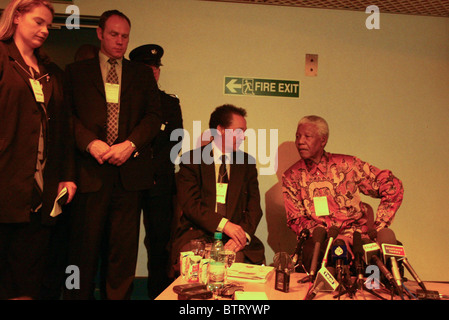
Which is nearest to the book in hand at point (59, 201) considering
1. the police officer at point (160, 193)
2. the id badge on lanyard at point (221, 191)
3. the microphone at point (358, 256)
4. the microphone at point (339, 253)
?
the police officer at point (160, 193)

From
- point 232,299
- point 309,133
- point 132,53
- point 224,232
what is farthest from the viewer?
point 132,53

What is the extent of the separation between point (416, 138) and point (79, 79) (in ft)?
10.6

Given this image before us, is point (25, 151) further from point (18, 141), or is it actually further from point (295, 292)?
point (295, 292)

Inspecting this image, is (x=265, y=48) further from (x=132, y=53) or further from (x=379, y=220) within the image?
(x=379, y=220)

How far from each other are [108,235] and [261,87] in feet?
6.84

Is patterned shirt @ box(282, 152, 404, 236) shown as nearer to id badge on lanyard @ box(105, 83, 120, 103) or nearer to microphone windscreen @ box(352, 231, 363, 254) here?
microphone windscreen @ box(352, 231, 363, 254)

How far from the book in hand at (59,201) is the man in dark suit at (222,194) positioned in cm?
89

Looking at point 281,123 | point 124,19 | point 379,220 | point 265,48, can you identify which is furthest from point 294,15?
point 379,220

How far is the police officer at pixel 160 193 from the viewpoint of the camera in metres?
3.31

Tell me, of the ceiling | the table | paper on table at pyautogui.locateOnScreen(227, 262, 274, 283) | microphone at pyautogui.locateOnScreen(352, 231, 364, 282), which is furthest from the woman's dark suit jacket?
the ceiling

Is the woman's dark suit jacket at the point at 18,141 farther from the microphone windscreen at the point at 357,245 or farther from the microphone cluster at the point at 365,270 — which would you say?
the microphone windscreen at the point at 357,245

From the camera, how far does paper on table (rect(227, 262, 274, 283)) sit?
6.61 feet

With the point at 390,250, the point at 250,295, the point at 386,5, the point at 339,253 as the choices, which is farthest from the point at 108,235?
the point at 386,5
